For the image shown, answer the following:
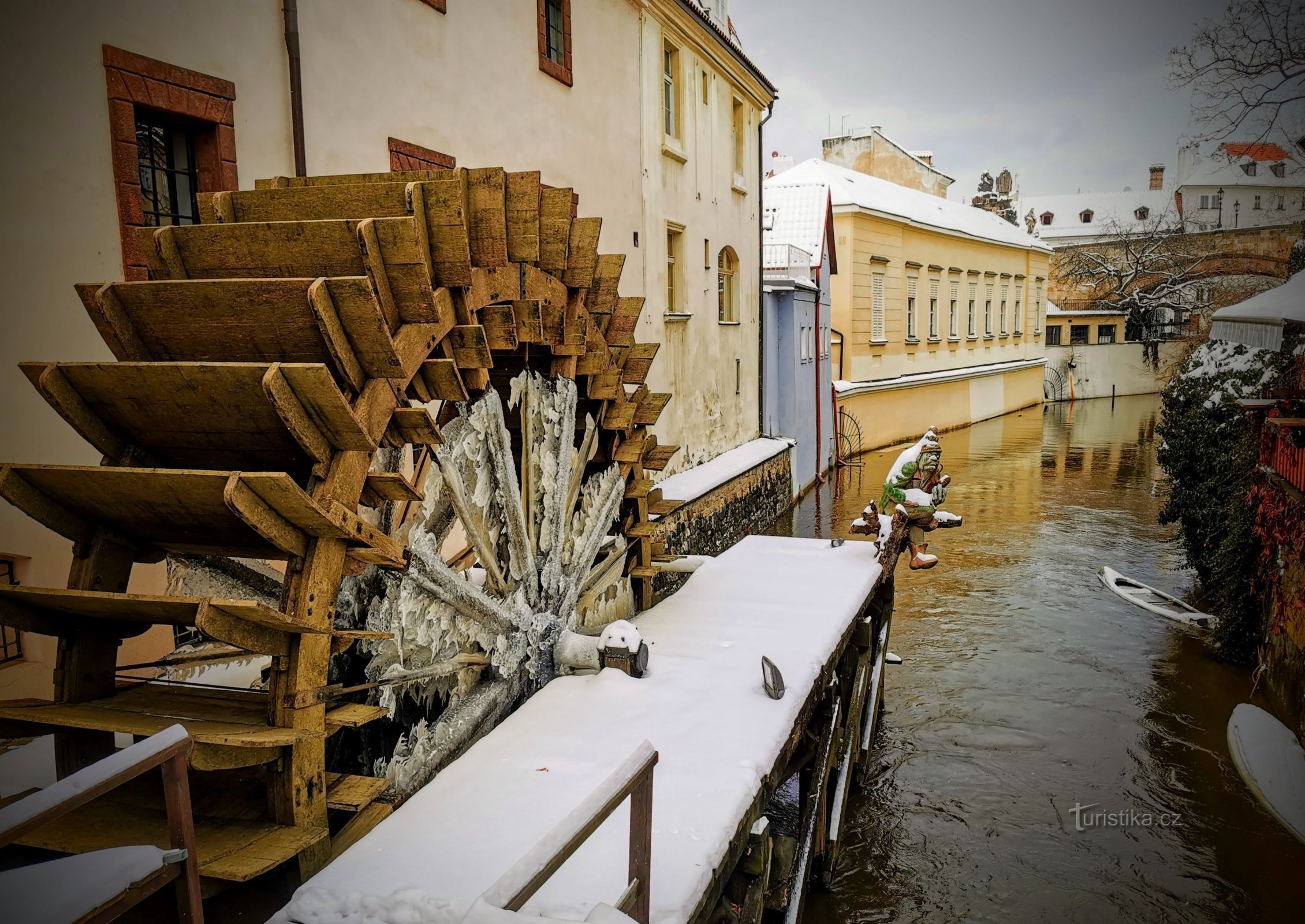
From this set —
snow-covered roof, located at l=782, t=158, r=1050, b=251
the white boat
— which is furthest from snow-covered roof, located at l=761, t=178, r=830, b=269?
the white boat

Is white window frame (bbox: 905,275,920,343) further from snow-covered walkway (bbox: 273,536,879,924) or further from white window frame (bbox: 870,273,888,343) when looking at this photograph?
snow-covered walkway (bbox: 273,536,879,924)

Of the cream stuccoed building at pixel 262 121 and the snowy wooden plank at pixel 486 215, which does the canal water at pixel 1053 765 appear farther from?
the cream stuccoed building at pixel 262 121

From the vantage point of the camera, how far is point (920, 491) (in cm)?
760

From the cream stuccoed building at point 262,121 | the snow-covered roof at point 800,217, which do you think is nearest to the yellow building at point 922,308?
the snow-covered roof at point 800,217

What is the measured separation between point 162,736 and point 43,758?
8.90 ft

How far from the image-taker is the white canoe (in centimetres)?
681

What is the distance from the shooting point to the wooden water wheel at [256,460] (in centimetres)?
324

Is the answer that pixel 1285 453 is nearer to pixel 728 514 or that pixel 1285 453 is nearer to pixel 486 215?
pixel 486 215

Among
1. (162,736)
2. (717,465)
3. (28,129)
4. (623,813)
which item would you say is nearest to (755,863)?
(623,813)

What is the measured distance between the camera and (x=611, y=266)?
555 centimetres

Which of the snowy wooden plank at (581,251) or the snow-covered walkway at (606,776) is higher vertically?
the snowy wooden plank at (581,251)

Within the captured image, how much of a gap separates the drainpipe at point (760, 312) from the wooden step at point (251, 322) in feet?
45.7

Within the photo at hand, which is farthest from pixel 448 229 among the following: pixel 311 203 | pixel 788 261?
pixel 788 261

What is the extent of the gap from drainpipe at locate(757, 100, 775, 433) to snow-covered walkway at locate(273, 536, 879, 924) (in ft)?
38.6
